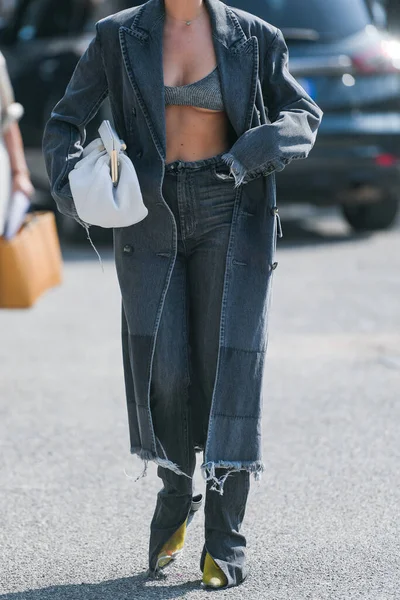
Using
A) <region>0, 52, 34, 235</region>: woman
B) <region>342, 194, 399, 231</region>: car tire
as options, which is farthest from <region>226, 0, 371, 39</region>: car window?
<region>0, 52, 34, 235</region>: woman

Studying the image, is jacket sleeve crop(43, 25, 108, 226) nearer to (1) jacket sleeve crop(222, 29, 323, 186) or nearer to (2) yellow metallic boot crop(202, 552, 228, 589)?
(1) jacket sleeve crop(222, 29, 323, 186)

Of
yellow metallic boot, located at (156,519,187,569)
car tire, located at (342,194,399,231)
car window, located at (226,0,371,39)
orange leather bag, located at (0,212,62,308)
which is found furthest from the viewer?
car tire, located at (342,194,399,231)

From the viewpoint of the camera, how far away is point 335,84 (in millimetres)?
9359

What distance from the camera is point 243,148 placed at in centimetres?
357

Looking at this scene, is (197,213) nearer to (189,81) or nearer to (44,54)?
(189,81)

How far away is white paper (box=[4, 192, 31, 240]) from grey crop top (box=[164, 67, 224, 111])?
8.68ft

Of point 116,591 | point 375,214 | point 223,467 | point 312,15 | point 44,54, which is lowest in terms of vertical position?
point 375,214

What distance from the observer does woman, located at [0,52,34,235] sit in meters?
6.09

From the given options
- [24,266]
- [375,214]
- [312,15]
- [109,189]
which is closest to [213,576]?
[109,189]

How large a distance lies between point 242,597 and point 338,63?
20.4 ft

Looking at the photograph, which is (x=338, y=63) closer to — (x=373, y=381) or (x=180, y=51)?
(x=373, y=381)

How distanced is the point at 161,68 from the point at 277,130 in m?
0.37

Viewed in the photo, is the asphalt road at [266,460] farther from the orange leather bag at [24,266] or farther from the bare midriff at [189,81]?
the bare midriff at [189,81]

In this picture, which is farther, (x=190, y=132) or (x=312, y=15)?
(x=312, y=15)
